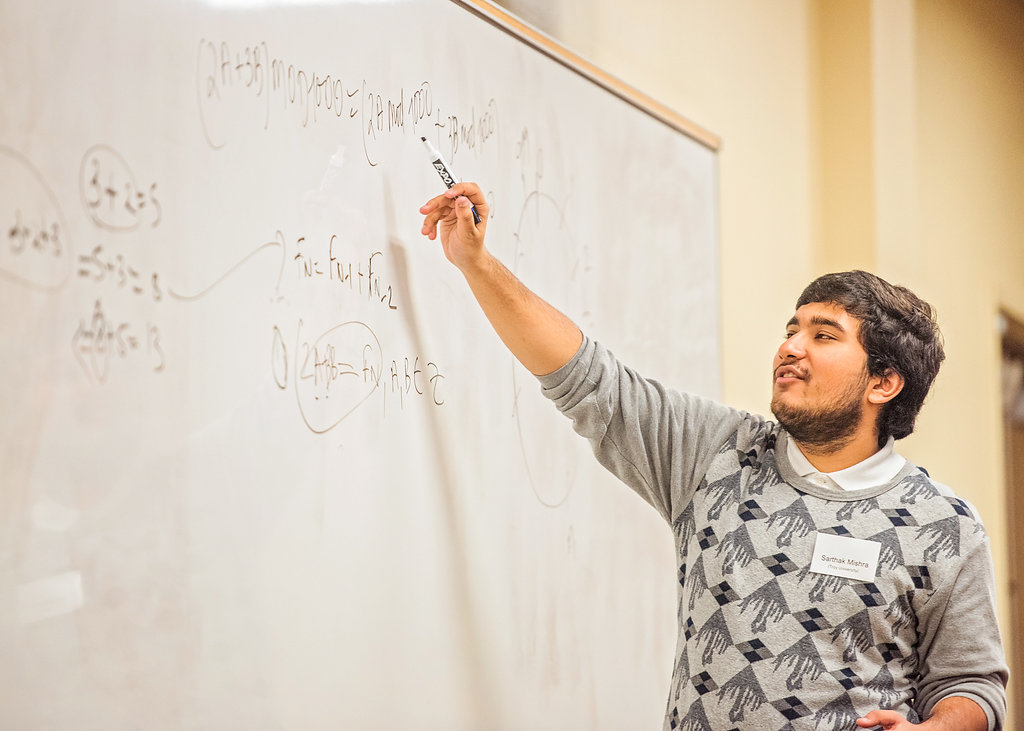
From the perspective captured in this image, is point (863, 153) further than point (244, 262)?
Yes

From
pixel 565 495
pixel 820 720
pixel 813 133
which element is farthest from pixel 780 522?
pixel 813 133

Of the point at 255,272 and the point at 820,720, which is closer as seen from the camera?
the point at 255,272

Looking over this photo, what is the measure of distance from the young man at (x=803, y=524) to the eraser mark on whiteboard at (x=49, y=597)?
600mm

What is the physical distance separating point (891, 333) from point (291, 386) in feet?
2.93

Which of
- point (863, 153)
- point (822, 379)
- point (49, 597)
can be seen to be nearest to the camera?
point (49, 597)

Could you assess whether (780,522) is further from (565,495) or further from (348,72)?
(348,72)

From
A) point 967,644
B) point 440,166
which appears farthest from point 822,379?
point 440,166

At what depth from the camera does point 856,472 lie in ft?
4.63

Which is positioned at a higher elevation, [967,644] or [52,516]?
[52,516]

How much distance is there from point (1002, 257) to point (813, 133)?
1.12 meters

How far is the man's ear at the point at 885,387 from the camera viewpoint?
1.47m

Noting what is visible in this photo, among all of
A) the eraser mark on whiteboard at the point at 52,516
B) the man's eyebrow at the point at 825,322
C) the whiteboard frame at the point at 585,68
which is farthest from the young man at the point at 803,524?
the eraser mark on whiteboard at the point at 52,516

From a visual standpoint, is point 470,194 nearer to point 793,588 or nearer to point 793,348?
point 793,348

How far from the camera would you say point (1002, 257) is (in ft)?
11.2
